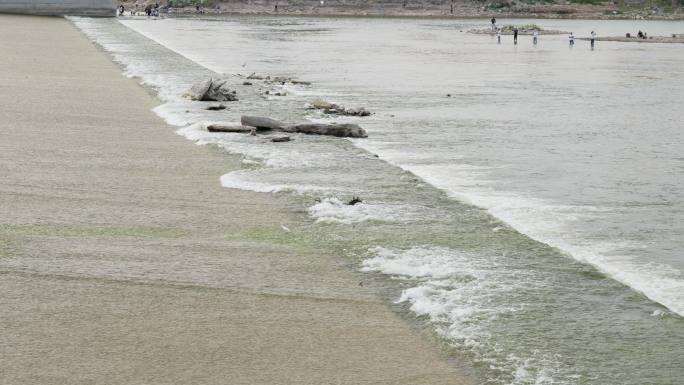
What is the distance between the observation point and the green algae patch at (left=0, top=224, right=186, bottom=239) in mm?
9627

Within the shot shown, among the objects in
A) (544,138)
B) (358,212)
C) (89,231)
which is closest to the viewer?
(89,231)

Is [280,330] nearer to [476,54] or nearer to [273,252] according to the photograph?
[273,252]

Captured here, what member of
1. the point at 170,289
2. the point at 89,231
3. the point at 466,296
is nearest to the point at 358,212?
the point at 89,231

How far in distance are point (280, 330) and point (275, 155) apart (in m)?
7.52

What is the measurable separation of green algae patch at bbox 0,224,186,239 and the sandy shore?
18mm

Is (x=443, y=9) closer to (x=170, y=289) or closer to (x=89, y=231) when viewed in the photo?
(x=89, y=231)

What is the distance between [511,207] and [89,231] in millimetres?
4710

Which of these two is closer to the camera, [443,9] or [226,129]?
[226,129]

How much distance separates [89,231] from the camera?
9.81 metres

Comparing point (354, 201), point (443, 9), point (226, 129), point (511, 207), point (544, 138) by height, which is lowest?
point (443, 9)

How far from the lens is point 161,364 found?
646 cm

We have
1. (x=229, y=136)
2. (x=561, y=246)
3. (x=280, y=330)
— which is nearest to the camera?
(x=280, y=330)

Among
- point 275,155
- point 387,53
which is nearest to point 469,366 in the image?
point 275,155

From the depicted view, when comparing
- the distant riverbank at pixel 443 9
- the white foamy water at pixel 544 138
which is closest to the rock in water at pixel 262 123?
the white foamy water at pixel 544 138
